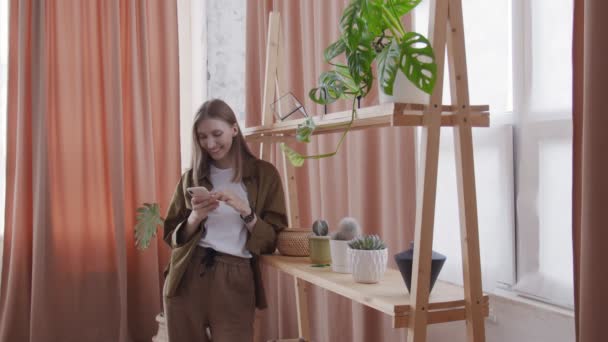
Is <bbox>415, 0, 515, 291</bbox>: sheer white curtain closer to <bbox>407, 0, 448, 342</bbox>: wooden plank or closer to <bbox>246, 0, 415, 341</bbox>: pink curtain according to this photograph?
<bbox>246, 0, 415, 341</bbox>: pink curtain

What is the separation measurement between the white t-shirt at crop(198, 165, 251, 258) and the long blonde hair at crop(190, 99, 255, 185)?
0.04 m

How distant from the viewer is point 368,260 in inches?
55.0

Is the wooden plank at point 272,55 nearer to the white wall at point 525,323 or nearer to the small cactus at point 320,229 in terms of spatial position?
the small cactus at point 320,229

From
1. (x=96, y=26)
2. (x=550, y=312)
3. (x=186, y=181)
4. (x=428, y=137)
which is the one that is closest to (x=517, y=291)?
(x=550, y=312)

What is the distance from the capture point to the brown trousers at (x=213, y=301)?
6.05ft

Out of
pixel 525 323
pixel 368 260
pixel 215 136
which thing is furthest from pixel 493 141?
pixel 215 136

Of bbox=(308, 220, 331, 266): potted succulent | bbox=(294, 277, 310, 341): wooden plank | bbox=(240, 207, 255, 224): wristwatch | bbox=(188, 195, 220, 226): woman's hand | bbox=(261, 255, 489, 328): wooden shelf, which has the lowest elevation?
bbox=(294, 277, 310, 341): wooden plank

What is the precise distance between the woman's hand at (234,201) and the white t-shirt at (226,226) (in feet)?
0.30

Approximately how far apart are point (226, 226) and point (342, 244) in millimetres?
494

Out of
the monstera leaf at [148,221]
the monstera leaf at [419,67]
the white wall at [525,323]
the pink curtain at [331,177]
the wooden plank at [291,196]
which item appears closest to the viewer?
the monstera leaf at [419,67]

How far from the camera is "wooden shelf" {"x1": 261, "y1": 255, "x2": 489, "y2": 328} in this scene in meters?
1.21

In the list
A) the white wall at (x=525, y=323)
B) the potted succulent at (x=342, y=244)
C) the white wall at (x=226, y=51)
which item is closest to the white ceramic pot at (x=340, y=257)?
the potted succulent at (x=342, y=244)

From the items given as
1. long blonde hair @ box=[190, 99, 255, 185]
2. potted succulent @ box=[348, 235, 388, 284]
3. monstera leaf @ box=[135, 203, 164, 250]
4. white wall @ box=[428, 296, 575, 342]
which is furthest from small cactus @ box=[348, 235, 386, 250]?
monstera leaf @ box=[135, 203, 164, 250]

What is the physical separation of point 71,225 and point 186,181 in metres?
1.15
